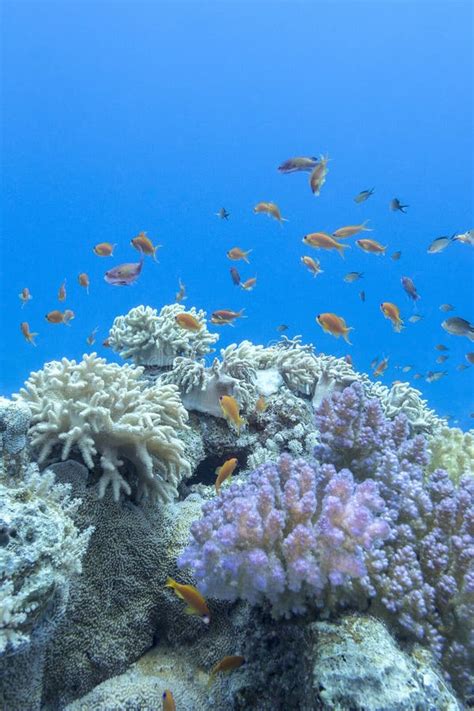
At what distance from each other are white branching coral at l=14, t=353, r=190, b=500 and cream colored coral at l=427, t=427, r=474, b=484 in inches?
83.3

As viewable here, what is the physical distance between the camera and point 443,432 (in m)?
4.08

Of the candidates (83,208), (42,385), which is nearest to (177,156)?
(83,208)

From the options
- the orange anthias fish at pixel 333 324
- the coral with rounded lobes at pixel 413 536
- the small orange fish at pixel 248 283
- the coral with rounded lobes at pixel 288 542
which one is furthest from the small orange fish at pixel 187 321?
the small orange fish at pixel 248 283

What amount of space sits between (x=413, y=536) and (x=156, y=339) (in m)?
3.70

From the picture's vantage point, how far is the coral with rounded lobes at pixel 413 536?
2.19m

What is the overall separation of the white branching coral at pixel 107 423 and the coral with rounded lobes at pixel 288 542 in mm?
1005

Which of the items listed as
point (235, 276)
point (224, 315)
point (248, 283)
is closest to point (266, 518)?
point (224, 315)

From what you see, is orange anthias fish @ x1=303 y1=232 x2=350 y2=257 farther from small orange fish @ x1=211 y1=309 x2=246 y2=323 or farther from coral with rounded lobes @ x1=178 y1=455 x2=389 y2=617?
coral with rounded lobes @ x1=178 y1=455 x2=389 y2=617

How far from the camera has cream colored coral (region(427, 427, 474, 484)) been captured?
3566 mm

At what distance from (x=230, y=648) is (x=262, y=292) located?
113289 millimetres

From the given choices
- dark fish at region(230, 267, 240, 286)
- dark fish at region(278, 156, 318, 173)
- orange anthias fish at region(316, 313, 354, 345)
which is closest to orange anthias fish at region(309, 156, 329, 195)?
dark fish at region(278, 156, 318, 173)

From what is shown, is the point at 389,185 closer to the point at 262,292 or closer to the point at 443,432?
the point at 262,292

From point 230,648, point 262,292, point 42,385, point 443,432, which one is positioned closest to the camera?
point 230,648

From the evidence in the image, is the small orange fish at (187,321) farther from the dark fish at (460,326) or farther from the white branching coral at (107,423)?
the dark fish at (460,326)
